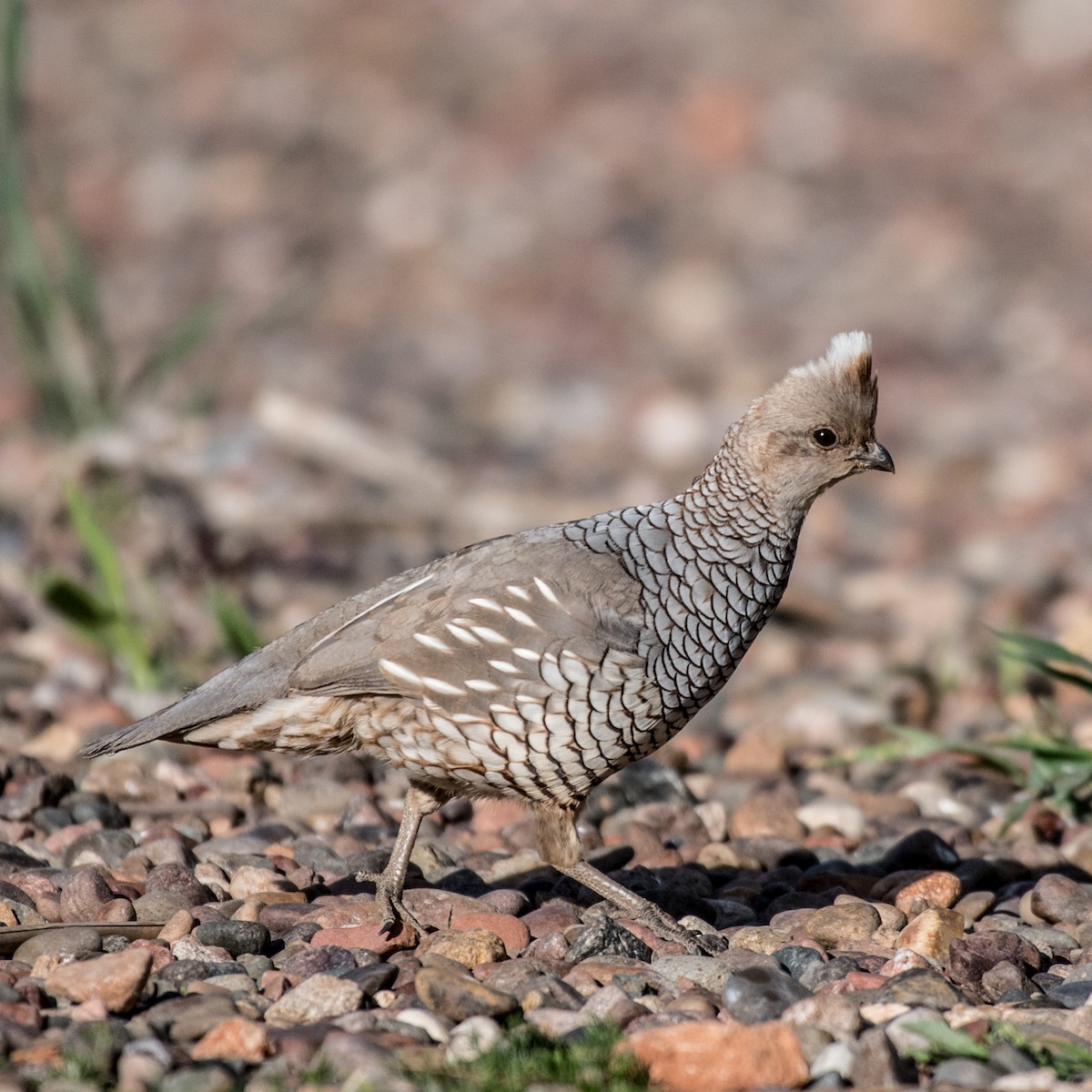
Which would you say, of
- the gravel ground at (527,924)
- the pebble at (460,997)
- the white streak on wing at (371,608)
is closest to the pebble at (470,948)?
the gravel ground at (527,924)

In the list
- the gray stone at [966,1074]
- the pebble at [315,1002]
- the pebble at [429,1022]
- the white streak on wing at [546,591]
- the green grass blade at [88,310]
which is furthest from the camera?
the green grass blade at [88,310]

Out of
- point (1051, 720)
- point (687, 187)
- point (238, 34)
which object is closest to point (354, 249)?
point (687, 187)

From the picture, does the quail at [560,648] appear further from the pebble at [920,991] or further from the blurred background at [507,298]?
the blurred background at [507,298]

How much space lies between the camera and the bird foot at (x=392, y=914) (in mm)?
5227

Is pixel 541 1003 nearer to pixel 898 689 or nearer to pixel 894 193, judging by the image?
pixel 898 689

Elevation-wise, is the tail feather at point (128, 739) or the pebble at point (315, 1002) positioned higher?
the tail feather at point (128, 739)

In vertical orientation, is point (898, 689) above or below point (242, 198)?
below

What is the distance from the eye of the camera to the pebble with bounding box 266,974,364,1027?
451 cm

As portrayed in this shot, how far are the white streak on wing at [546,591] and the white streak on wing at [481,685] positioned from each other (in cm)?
35

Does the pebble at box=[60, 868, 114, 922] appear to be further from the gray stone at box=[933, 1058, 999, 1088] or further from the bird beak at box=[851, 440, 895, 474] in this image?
the bird beak at box=[851, 440, 895, 474]

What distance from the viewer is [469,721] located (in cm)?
545

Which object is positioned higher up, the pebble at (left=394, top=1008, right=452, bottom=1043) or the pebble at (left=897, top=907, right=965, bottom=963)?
the pebble at (left=897, top=907, right=965, bottom=963)

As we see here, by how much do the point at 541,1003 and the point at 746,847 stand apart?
197 centimetres

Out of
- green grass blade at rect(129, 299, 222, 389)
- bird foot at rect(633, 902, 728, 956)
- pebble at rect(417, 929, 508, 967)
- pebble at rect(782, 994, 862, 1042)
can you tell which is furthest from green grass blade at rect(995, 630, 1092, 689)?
green grass blade at rect(129, 299, 222, 389)
